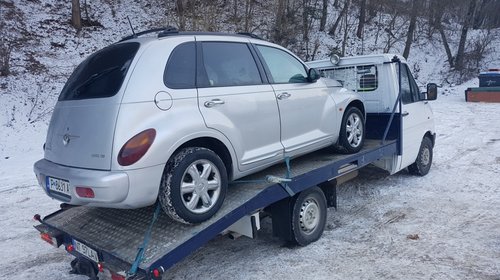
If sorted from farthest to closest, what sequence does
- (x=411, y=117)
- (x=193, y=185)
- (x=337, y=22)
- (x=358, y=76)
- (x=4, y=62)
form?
(x=337, y=22) < (x=4, y=62) < (x=411, y=117) < (x=358, y=76) < (x=193, y=185)

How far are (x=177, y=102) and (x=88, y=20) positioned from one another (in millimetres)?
17344

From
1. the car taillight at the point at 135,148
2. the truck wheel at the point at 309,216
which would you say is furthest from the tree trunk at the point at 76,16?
the car taillight at the point at 135,148

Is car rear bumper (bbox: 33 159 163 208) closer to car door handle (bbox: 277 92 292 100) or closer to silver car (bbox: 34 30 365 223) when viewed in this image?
silver car (bbox: 34 30 365 223)

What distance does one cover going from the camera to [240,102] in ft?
13.4

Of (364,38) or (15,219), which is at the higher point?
(364,38)

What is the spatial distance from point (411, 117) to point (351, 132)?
1803 millimetres

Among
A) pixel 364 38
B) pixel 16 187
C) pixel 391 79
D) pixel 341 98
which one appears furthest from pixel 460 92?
pixel 16 187

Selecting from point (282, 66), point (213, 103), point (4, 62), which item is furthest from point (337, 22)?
point (213, 103)

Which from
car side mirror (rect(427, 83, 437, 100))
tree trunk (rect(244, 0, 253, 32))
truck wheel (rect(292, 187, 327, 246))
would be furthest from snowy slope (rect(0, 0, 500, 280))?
tree trunk (rect(244, 0, 253, 32))

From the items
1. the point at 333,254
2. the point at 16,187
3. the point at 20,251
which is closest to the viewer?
the point at 333,254

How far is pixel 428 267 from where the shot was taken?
4.22 m

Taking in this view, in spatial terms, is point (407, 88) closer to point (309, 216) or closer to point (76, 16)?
point (309, 216)

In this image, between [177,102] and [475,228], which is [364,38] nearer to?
[475,228]

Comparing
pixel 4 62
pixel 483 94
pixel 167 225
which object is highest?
pixel 4 62
